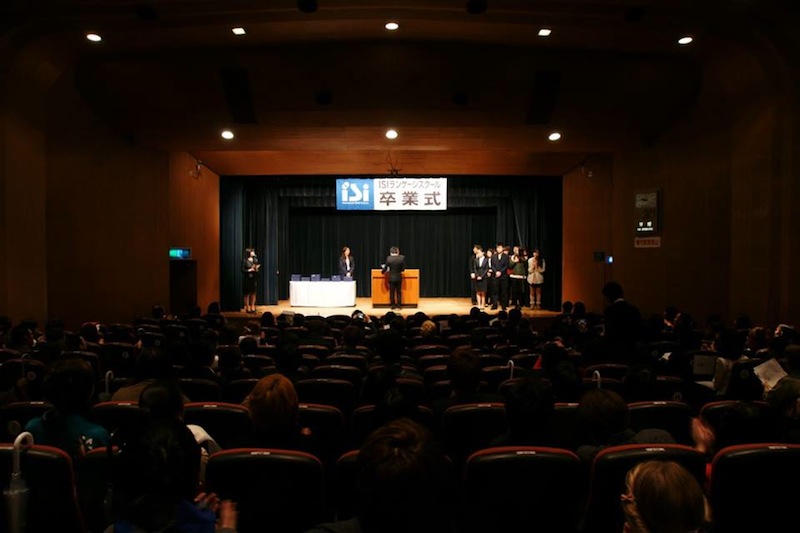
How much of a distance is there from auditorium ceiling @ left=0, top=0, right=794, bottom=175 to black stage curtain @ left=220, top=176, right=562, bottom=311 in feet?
18.3

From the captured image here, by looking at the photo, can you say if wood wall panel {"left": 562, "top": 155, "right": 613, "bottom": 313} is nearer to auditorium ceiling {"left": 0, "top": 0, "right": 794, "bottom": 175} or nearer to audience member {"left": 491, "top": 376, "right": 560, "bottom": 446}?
auditorium ceiling {"left": 0, "top": 0, "right": 794, "bottom": 175}

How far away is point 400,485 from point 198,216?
13.9 m

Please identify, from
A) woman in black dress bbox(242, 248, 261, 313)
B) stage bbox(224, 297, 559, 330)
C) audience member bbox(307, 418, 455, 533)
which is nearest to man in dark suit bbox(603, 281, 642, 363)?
audience member bbox(307, 418, 455, 533)

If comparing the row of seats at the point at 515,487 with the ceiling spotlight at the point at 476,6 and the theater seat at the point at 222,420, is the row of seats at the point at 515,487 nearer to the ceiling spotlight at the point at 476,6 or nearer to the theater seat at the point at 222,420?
the theater seat at the point at 222,420

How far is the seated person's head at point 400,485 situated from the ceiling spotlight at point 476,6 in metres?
7.44

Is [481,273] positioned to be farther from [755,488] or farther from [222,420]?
[755,488]

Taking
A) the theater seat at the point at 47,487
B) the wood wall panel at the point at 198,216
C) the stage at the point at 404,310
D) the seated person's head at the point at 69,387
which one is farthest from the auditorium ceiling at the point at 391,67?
the theater seat at the point at 47,487

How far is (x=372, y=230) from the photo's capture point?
1939cm

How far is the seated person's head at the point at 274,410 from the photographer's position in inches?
97.7

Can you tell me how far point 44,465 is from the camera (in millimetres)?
2041

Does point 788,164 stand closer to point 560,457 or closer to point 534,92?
point 534,92

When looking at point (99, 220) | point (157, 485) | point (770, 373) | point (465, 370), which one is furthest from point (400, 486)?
point (99, 220)

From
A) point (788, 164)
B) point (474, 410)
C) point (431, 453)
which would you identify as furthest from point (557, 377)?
point (788, 164)

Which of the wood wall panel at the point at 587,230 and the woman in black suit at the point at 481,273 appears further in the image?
the woman in black suit at the point at 481,273
